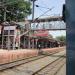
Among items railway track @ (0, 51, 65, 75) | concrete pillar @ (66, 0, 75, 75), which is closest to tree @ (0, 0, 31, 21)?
railway track @ (0, 51, 65, 75)

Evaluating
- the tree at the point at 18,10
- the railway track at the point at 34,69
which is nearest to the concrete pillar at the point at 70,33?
the railway track at the point at 34,69

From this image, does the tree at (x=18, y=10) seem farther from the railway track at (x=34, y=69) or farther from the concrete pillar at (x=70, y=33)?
the concrete pillar at (x=70, y=33)

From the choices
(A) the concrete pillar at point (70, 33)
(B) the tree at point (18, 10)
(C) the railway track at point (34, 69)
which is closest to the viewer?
(A) the concrete pillar at point (70, 33)

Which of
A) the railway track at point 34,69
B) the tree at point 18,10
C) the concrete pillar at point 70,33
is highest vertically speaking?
Result: the tree at point 18,10

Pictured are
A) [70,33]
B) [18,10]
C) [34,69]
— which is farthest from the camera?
[18,10]

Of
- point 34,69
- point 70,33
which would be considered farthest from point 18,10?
point 70,33

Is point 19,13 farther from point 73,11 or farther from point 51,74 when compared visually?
point 73,11

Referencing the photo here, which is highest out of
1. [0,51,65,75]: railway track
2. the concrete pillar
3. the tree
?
the tree

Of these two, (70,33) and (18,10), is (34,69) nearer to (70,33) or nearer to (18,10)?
(70,33)

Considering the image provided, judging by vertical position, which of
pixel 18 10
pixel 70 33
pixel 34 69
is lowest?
pixel 34 69

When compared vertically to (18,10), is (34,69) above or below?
below

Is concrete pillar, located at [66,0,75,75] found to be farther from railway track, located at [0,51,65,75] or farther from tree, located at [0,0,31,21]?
tree, located at [0,0,31,21]

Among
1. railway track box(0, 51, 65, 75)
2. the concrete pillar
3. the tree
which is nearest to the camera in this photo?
the concrete pillar

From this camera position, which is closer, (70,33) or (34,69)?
(70,33)
